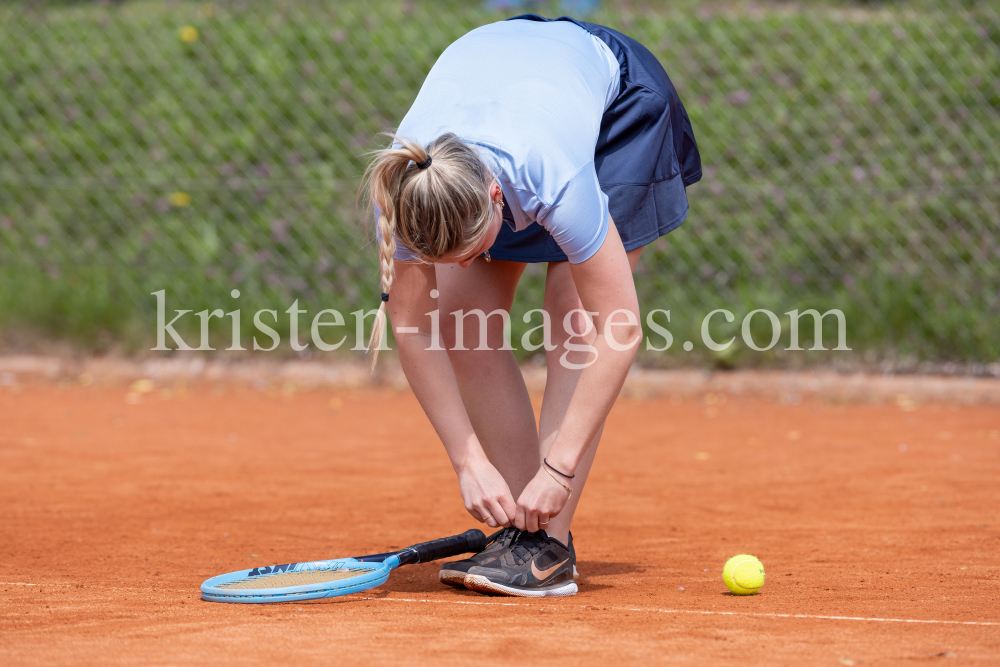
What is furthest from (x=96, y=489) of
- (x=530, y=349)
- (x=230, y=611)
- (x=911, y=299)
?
(x=911, y=299)

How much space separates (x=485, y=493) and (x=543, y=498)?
126mm

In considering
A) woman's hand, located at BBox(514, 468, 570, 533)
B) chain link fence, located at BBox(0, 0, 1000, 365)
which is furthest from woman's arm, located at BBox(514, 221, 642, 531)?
chain link fence, located at BBox(0, 0, 1000, 365)

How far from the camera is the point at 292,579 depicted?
237cm

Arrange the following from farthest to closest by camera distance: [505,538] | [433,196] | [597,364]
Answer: [505,538]
[597,364]
[433,196]

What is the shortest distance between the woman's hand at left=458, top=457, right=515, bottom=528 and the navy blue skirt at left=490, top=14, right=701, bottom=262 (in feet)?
1.65

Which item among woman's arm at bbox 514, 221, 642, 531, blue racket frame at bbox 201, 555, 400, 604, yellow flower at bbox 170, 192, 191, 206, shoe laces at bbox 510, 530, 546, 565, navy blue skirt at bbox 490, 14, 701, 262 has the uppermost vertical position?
navy blue skirt at bbox 490, 14, 701, 262

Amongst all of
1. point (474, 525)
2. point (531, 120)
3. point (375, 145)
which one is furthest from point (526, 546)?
point (375, 145)

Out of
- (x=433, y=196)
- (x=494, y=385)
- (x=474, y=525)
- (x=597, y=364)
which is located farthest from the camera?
(x=474, y=525)

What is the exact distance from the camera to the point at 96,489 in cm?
360

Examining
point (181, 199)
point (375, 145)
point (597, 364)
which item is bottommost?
point (181, 199)

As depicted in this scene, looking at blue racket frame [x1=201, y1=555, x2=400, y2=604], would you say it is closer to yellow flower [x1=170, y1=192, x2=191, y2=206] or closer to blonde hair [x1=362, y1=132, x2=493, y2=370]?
blonde hair [x1=362, y1=132, x2=493, y2=370]

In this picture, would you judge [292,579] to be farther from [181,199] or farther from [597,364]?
[181,199]

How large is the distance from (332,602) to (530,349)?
3.57 meters

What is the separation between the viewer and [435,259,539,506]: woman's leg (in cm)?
259
